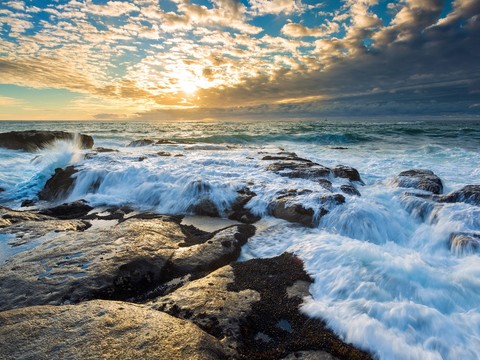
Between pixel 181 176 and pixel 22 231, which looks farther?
pixel 181 176

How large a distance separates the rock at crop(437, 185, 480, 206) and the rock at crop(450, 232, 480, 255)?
2172mm

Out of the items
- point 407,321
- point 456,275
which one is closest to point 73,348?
point 407,321

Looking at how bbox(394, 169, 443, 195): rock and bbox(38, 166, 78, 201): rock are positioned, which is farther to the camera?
bbox(38, 166, 78, 201): rock

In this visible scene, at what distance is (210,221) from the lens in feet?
24.5

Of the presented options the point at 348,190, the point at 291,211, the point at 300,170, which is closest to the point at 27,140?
the point at 300,170

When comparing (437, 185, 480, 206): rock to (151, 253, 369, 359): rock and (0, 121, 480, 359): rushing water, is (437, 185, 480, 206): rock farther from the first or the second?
(151, 253, 369, 359): rock

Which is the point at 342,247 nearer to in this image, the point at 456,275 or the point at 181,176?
the point at 456,275

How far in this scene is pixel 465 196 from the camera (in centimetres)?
775

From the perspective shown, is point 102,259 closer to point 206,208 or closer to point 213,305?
point 213,305

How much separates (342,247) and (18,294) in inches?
192

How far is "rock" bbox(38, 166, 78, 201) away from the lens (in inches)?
397

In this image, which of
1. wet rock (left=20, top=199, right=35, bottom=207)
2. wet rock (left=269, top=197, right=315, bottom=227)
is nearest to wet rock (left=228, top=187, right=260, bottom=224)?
wet rock (left=269, top=197, right=315, bottom=227)

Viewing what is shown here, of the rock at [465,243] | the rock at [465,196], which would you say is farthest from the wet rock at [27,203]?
A: the rock at [465,196]

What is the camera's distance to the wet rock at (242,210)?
7.46 meters
